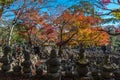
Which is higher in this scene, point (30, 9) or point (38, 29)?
point (30, 9)

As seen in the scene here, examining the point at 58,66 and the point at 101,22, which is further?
the point at 101,22

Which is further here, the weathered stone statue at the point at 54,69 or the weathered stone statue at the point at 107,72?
the weathered stone statue at the point at 54,69

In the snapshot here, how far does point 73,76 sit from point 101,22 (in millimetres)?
17157

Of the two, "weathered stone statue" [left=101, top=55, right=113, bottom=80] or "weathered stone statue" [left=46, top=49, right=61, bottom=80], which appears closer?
"weathered stone statue" [left=101, top=55, right=113, bottom=80]

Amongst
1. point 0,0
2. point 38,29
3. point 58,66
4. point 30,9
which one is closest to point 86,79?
point 58,66

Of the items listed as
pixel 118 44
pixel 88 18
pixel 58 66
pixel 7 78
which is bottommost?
pixel 118 44

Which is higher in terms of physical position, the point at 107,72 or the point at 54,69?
the point at 54,69

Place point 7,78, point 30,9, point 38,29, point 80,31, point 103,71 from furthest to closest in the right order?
point 38,29, point 80,31, point 30,9, point 7,78, point 103,71

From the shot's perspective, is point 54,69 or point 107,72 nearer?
point 107,72

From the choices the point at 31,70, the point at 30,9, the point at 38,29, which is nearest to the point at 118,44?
the point at 38,29

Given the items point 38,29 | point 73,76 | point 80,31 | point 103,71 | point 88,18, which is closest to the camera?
point 103,71

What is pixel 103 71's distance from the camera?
11281 mm

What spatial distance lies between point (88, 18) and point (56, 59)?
17.1 meters

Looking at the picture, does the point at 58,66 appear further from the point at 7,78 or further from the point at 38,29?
the point at 38,29
